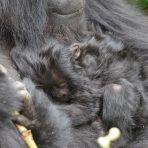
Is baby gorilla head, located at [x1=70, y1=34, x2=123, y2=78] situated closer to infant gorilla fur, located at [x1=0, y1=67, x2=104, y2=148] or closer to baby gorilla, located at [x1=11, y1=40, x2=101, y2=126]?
baby gorilla, located at [x1=11, y1=40, x2=101, y2=126]

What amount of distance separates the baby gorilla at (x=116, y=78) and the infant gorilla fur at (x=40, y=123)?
0.15 meters

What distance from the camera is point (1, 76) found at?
193cm

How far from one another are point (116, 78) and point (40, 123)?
1.80ft

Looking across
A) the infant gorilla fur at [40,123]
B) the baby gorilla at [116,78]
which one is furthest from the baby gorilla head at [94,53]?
the infant gorilla fur at [40,123]

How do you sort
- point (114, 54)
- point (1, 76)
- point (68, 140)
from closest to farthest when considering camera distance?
point (1, 76), point (68, 140), point (114, 54)

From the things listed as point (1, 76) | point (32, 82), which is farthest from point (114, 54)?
point (1, 76)

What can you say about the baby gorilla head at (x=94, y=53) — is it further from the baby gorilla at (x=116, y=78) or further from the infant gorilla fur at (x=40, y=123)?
the infant gorilla fur at (x=40, y=123)

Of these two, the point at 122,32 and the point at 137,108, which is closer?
the point at 137,108

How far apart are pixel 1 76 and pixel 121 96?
0.61m

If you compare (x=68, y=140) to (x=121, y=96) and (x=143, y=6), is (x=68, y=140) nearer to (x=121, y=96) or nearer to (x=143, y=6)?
(x=121, y=96)

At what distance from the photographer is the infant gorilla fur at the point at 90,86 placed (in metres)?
2.29

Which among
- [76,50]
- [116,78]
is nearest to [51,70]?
[76,50]

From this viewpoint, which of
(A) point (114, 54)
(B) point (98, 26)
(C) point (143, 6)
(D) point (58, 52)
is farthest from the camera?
(C) point (143, 6)

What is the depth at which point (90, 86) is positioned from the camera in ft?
7.73
